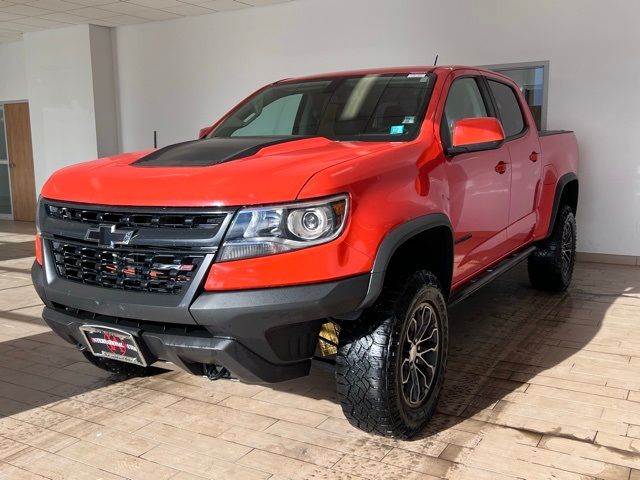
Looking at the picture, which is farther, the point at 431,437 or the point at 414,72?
the point at 414,72

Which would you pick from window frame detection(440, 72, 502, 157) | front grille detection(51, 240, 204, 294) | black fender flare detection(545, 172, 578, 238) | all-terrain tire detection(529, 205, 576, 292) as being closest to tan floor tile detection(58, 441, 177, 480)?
front grille detection(51, 240, 204, 294)

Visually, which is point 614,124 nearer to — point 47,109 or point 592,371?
point 592,371

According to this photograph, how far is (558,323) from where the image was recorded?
4266 mm

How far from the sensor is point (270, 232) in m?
2.06

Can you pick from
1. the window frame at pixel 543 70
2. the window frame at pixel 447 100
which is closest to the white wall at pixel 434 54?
the window frame at pixel 543 70

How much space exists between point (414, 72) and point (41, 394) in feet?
8.57

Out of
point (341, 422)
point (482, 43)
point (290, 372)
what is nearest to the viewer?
point (290, 372)

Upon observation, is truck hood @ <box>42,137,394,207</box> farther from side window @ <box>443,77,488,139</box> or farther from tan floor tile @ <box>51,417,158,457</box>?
tan floor tile @ <box>51,417,158,457</box>

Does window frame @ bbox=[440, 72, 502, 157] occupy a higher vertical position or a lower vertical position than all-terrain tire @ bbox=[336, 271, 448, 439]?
higher

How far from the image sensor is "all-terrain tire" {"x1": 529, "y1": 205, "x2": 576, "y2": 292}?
4762mm

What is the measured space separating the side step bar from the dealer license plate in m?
1.53

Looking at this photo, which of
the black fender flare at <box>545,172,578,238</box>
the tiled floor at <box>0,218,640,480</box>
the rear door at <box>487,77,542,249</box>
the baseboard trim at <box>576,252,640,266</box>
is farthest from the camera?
the baseboard trim at <box>576,252,640,266</box>

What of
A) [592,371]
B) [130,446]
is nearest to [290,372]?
[130,446]

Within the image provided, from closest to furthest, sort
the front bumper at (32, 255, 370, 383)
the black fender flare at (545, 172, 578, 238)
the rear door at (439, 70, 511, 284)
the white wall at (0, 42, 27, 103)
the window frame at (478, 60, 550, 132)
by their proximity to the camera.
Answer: the front bumper at (32, 255, 370, 383) → the rear door at (439, 70, 511, 284) → the black fender flare at (545, 172, 578, 238) → the window frame at (478, 60, 550, 132) → the white wall at (0, 42, 27, 103)
